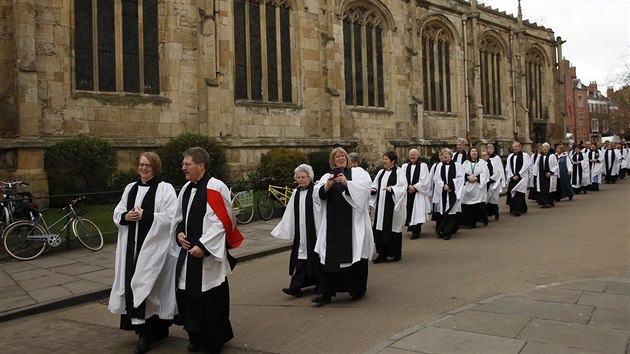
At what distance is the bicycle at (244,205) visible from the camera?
44.5ft

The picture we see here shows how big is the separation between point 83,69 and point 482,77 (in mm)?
26455

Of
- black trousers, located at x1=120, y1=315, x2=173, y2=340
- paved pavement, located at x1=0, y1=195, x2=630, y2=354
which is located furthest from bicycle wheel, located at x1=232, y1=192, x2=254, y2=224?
black trousers, located at x1=120, y1=315, x2=173, y2=340

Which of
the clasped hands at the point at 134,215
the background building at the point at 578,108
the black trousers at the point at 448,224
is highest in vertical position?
the background building at the point at 578,108

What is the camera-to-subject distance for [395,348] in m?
4.49

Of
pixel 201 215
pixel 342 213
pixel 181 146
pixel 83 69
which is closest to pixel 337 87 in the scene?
pixel 181 146

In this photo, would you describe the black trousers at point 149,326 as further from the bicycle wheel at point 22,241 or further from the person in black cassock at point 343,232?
the bicycle wheel at point 22,241

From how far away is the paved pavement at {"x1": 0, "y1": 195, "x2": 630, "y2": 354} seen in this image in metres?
4.45

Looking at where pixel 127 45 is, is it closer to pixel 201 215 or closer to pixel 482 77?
pixel 201 215

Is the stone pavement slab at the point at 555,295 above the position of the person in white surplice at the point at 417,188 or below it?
below

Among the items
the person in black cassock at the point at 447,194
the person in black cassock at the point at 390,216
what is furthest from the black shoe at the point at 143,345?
the person in black cassock at the point at 447,194

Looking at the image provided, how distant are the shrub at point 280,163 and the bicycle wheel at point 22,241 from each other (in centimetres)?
847

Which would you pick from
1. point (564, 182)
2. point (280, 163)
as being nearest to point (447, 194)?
point (280, 163)

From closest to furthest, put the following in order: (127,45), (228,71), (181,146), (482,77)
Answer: (181,146) < (127,45) < (228,71) < (482,77)

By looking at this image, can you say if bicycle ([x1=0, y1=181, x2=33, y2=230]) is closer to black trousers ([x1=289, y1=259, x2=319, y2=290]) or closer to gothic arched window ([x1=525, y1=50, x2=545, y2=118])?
black trousers ([x1=289, y1=259, x2=319, y2=290])
